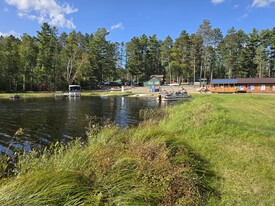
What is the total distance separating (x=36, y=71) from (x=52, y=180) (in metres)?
54.3

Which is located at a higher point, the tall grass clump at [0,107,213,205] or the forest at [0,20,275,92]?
the forest at [0,20,275,92]

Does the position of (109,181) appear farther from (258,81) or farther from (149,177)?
(258,81)

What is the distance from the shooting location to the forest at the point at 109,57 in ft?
171

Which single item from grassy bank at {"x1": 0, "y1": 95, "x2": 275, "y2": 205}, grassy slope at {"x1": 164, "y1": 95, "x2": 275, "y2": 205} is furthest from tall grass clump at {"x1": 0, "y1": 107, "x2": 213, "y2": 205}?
grassy slope at {"x1": 164, "y1": 95, "x2": 275, "y2": 205}

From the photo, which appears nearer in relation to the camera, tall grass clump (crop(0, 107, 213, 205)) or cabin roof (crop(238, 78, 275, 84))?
tall grass clump (crop(0, 107, 213, 205))

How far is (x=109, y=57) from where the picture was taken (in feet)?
232

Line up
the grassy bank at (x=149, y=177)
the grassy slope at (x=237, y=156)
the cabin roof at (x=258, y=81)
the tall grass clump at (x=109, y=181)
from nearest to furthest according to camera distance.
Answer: the tall grass clump at (x=109, y=181), the grassy bank at (x=149, y=177), the grassy slope at (x=237, y=156), the cabin roof at (x=258, y=81)

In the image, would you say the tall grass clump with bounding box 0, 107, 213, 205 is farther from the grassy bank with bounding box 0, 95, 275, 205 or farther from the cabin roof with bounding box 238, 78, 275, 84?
the cabin roof with bounding box 238, 78, 275, 84

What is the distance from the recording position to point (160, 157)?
188 inches

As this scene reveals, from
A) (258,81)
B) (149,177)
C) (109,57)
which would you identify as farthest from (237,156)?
(109,57)

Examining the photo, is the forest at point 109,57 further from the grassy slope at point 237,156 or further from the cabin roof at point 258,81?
the grassy slope at point 237,156

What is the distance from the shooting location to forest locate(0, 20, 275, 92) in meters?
52.0

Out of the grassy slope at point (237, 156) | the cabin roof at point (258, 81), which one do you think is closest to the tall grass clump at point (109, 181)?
the grassy slope at point (237, 156)

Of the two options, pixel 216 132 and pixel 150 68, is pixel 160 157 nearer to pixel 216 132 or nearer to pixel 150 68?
pixel 216 132
